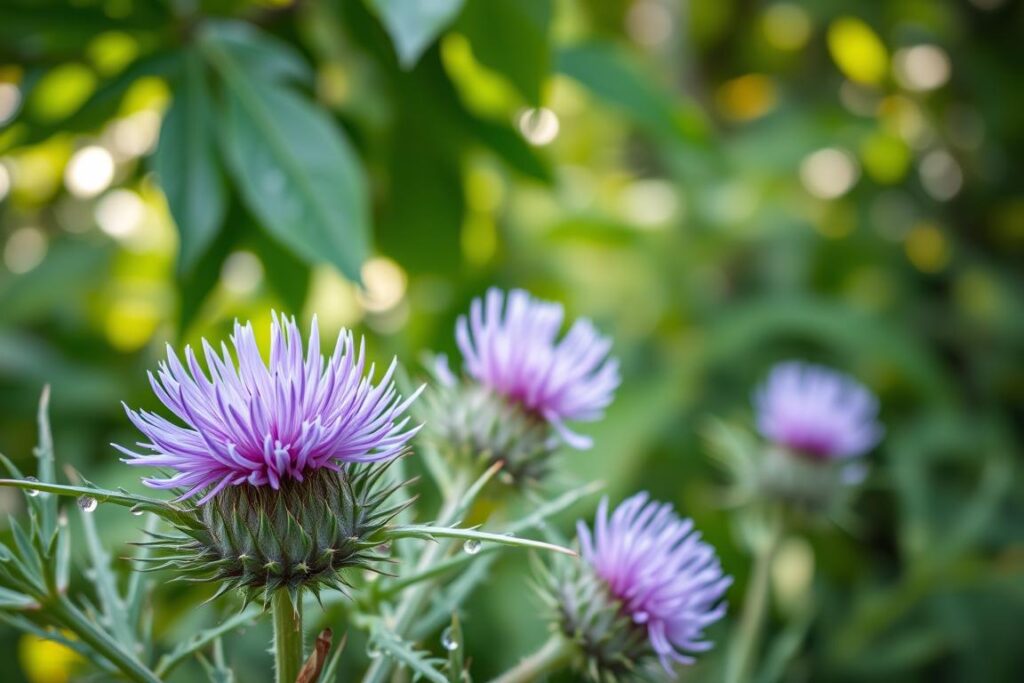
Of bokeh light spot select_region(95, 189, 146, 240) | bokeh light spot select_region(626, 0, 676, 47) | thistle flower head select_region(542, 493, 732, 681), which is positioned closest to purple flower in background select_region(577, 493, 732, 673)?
thistle flower head select_region(542, 493, 732, 681)

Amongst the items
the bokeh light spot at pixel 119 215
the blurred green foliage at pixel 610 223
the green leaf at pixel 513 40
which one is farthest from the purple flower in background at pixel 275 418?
the bokeh light spot at pixel 119 215

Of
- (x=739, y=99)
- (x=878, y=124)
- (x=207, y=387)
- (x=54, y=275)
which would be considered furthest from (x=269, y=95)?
(x=739, y=99)

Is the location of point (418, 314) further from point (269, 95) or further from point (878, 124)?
point (878, 124)

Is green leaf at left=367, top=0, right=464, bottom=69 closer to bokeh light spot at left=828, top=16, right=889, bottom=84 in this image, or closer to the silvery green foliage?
the silvery green foliage

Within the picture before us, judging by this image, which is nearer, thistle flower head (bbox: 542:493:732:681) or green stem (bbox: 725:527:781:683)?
thistle flower head (bbox: 542:493:732:681)

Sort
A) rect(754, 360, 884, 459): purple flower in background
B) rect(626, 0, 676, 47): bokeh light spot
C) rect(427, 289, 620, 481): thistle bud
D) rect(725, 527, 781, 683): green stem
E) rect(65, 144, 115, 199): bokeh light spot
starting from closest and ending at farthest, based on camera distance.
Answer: rect(427, 289, 620, 481): thistle bud
rect(725, 527, 781, 683): green stem
rect(754, 360, 884, 459): purple flower in background
rect(65, 144, 115, 199): bokeh light spot
rect(626, 0, 676, 47): bokeh light spot
